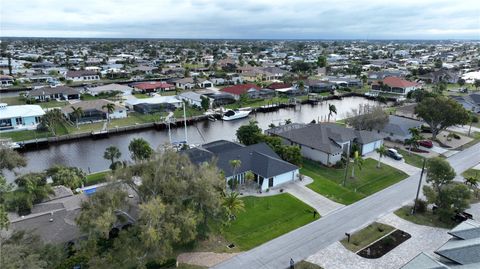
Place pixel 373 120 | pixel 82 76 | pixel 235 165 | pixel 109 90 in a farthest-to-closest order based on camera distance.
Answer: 1. pixel 82 76
2. pixel 109 90
3. pixel 373 120
4. pixel 235 165

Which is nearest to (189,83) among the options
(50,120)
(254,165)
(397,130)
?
(50,120)

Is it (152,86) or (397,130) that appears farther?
(152,86)

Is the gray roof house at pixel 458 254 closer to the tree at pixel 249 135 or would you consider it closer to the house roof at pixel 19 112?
the tree at pixel 249 135

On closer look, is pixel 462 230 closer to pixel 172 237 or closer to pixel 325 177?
pixel 325 177

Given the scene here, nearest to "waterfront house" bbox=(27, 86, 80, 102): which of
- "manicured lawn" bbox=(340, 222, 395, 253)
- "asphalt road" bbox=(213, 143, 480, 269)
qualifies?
"asphalt road" bbox=(213, 143, 480, 269)

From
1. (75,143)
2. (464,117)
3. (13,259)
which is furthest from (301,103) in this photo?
(13,259)

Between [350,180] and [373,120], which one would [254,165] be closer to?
[350,180]
